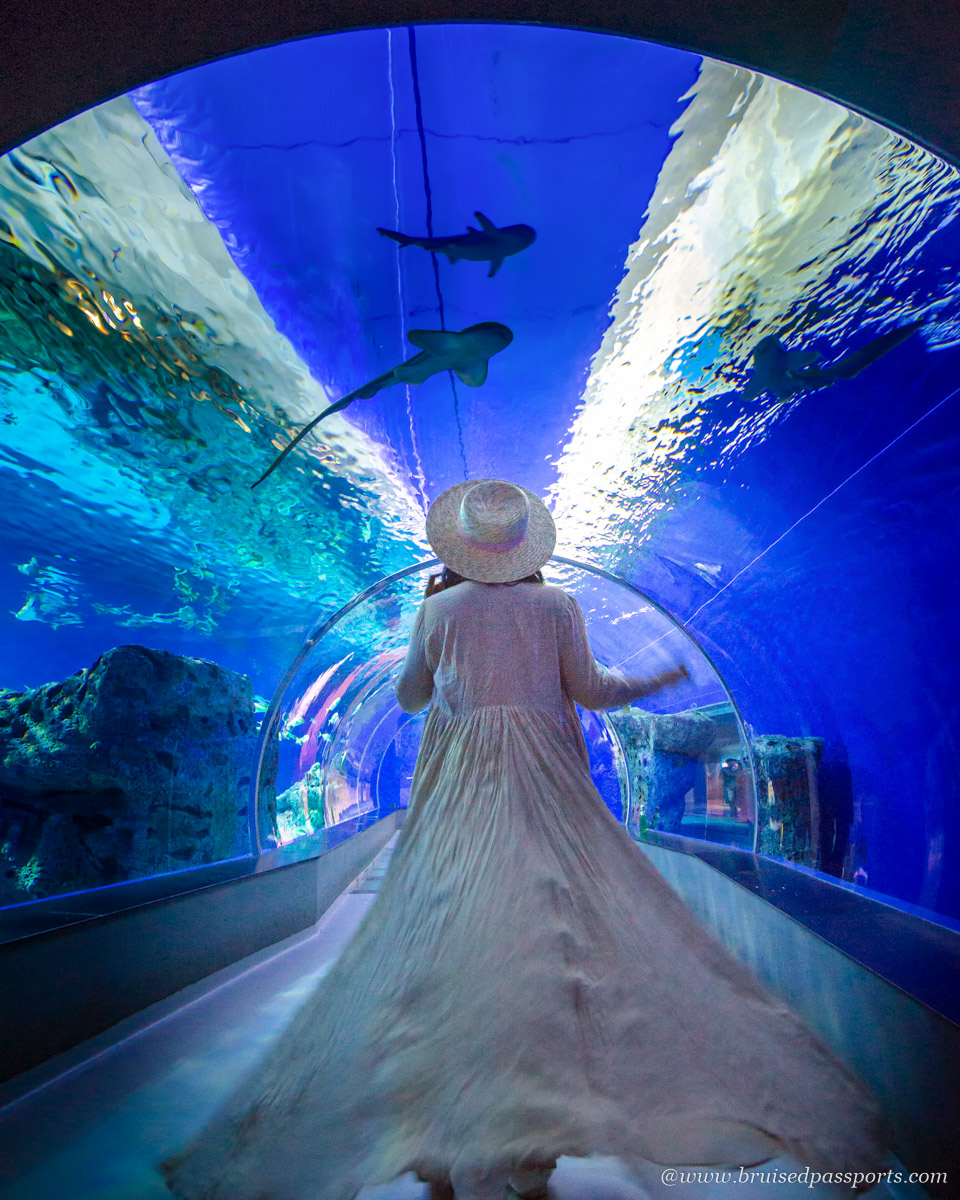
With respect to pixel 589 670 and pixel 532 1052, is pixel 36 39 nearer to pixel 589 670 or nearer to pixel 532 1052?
pixel 589 670

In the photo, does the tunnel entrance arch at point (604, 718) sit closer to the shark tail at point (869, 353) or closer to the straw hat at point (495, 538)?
the shark tail at point (869, 353)

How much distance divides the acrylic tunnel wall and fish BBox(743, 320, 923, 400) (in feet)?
0.06

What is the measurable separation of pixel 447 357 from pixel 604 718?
7.66m

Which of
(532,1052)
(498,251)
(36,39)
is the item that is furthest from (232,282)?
(532,1052)

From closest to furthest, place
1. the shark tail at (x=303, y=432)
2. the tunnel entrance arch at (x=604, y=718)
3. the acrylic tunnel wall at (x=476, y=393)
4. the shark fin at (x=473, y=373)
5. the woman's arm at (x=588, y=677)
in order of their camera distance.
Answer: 1. the woman's arm at (x=588, y=677)
2. the acrylic tunnel wall at (x=476, y=393)
3. the shark fin at (x=473, y=373)
4. the shark tail at (x=303, y=432)
5. the tunnel entrance arch at (x=604, y=718)

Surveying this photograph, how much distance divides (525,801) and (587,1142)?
66 cm

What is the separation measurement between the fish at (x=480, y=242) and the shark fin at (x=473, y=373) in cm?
69

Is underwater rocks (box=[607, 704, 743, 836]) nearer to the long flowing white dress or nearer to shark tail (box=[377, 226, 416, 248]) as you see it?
shark tail (box=[377, 226, 416, 248])

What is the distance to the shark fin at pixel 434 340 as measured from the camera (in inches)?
131

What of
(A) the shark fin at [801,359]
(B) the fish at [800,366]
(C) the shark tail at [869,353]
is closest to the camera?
(C) the shark tail at [869,353]

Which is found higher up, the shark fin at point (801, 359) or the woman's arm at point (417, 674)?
the shark fin at point (801, 359)

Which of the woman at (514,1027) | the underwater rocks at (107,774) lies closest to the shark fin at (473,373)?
the woman at (514,1027)

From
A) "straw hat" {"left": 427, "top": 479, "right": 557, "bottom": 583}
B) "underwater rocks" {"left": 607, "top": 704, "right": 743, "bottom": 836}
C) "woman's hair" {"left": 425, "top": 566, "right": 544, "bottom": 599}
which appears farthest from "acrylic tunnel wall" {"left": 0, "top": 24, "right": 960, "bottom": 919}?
"woman's hair" {"left": 425, "top": 566, "right": 544, "bottom": 599}

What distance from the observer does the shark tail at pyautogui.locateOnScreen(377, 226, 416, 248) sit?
278 cm
